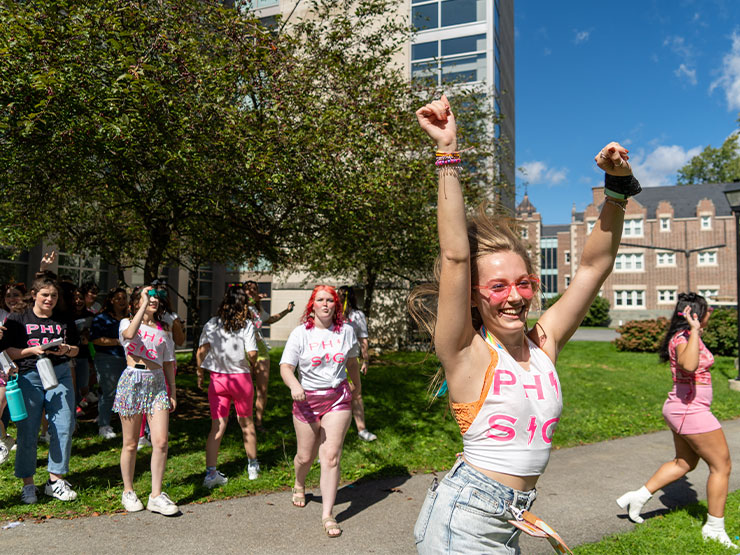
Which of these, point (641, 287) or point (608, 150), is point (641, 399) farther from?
point (641, 287)

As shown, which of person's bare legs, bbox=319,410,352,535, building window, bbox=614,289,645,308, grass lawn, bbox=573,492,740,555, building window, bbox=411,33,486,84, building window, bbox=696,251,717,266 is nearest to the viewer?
grass lawn, bbox=573,492,740,555

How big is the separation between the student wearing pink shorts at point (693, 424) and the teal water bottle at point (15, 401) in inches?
216

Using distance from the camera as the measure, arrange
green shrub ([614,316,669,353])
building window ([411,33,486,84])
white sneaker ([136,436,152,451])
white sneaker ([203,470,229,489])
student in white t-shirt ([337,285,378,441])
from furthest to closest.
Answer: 1. building window ([411,33,486,84])
2. green shrub ([614,316,669,353])
3. student in white t-shirt ([337,285,378,441])
4. white sneaker ([136,436,152,451])
5. white sneaker ([203,470,229,489])

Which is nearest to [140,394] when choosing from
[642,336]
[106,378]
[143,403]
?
[143,403]

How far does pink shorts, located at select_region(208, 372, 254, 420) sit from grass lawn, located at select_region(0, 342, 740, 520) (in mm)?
790

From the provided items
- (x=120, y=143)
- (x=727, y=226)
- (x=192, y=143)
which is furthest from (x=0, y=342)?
(x=727, y=226)

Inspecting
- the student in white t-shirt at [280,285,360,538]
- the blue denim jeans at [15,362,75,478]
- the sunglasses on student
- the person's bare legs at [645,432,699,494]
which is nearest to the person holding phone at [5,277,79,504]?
the blue denim jeans at [15,362,75,478]

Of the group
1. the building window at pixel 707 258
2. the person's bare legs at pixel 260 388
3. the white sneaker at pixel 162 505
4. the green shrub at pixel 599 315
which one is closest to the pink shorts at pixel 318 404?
the white sneaker at pixel 162 505

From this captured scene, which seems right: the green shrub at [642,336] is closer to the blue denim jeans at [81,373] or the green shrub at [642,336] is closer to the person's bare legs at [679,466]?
the person's bare legs at [679,466]

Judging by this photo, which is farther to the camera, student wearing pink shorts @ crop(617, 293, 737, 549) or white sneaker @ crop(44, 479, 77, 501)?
white sneaker @ crop(44, 479, 77, 501)

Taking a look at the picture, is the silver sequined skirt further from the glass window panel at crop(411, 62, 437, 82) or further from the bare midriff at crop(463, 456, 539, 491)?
the glass window panel at crop(411, 62, 437, 82)

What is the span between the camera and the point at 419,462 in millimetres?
6453

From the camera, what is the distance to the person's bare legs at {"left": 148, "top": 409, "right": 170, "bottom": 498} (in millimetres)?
4773

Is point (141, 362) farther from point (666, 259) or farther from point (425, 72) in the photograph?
point (666, 259)
